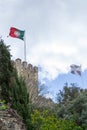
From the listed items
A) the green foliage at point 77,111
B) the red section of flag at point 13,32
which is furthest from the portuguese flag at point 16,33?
the green foliage at point 77,111

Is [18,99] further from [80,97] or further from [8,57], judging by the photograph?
[80,97]

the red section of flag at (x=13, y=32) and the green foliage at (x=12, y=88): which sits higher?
the red section of flag at (x=13, y=32)

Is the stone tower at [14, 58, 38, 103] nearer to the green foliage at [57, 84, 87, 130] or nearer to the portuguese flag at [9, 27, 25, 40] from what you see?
the portuguese flag at [9, 27, 25, 40]

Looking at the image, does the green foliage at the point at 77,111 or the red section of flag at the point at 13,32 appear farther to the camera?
the red section of flag at the point at 13,32

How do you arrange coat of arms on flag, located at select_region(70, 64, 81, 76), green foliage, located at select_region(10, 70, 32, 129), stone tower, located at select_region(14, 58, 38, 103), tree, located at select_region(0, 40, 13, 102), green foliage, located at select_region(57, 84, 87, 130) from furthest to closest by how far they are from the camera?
stone tower, located at select_region(14, 58, 38, 103), coat of arms on flag, located at select_region(70, 64, 81, 76), green foliage, located at select_region(57, 84, 87, 130), tree, located at select_region(0, 40, 13, 102), green foliage, located at select_region(10, 70, 32, 129)

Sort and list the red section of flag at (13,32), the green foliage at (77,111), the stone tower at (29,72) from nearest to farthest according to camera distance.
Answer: the green foliage at (77,111) → the red section of flag at (13,32) → the stone tower at (29,72)

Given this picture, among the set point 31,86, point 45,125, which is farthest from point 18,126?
point 31,86

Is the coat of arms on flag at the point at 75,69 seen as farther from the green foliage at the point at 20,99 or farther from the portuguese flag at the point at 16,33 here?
the green foliage at the point at 20,99

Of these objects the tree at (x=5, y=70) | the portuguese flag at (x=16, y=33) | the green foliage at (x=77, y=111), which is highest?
the portuguese flag at (x=16, y=33)

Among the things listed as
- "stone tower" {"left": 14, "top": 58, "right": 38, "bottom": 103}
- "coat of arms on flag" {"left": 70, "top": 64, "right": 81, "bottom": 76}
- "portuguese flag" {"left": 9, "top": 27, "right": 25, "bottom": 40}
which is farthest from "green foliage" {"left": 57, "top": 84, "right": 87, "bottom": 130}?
"stone tower" {"left": 14, "top": 58, "right": 38, "bottom": 103}

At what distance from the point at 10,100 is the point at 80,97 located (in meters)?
9.05

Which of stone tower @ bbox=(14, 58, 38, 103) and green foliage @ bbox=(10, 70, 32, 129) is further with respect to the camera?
stone tower @ bbox=(14, 58, 38, 103)

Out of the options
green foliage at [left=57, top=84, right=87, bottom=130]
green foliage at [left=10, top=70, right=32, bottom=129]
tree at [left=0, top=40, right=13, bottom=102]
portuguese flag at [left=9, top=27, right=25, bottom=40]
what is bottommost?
green foliage at [left=57, top=84, right=87, bottom=130]

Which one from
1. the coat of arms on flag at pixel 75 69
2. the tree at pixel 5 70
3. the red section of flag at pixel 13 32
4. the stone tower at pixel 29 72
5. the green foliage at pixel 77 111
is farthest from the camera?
the stone tower at pixel 29 72
